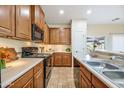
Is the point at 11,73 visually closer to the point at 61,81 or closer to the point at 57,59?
the point at 61,81

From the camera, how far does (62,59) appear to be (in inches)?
292

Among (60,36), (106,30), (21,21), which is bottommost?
(21,21)

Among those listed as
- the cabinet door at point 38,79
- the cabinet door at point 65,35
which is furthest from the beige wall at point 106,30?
the cabinet door at point 38,79

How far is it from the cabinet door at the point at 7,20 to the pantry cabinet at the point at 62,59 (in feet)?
18.2

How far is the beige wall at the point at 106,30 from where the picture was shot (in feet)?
26.0

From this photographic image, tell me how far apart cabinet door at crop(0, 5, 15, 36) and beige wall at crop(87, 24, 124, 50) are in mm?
6434

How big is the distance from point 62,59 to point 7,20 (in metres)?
5.84

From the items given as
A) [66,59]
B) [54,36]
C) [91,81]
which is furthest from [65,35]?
[91,81]

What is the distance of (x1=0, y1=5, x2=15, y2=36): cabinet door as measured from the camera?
5.09 ft

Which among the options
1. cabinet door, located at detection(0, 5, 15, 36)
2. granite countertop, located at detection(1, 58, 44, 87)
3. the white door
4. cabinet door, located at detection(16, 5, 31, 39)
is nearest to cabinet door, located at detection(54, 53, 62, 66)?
the white door

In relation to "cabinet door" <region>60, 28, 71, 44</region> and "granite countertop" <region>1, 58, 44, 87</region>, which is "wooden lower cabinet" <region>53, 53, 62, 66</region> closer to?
"cabinet door" <region>60, 28, 71, 44</region>

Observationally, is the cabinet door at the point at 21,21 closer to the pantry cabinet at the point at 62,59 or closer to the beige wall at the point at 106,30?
the pantry cabinet at the point at 62,59

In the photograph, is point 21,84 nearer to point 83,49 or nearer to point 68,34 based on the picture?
point 83,49

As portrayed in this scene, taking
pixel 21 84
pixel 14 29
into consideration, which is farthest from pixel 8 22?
pixel 21 84
